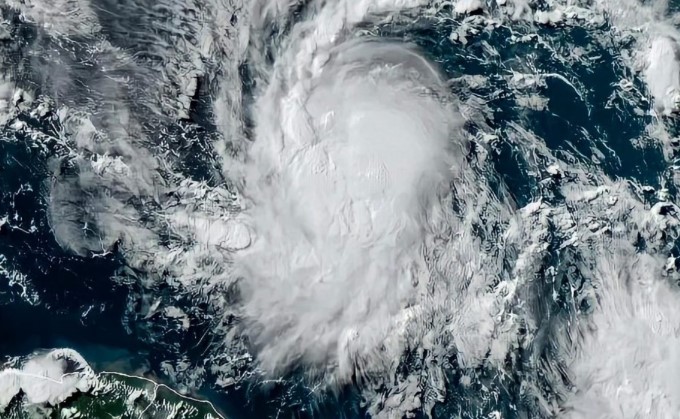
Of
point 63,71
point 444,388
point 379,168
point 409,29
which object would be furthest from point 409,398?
point 63,71

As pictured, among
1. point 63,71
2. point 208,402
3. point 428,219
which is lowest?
point 208,402

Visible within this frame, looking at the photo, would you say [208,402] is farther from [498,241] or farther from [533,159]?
[533,159]

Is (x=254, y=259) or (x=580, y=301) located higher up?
(x=580, y=301)

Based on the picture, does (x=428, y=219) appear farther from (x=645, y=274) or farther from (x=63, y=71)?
(x=63, y=71)

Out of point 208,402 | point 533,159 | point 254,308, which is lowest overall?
point 208,402

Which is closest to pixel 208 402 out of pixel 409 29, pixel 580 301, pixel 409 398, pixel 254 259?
pixel 254 259

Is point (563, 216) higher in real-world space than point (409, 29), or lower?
lower

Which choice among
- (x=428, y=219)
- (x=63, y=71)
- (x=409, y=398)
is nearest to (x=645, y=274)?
(x=428, y=219)
